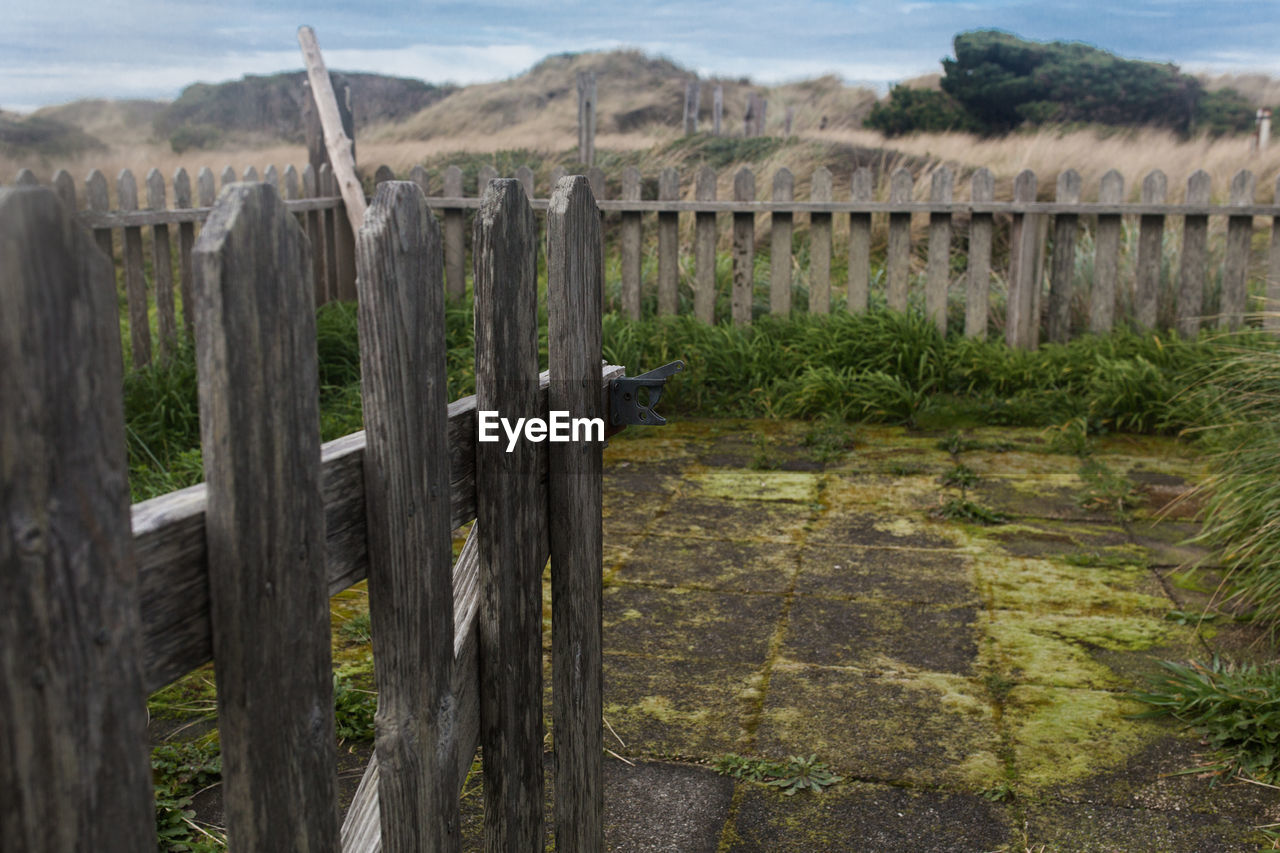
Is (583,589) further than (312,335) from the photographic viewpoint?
Yes

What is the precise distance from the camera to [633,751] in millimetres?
2764

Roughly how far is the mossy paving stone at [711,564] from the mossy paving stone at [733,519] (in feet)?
0.31

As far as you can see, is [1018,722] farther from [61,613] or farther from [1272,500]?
[61,613]

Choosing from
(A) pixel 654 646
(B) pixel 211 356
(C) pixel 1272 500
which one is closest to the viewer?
(B) pixel 211 356

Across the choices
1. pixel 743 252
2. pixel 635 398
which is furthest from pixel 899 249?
pixel 635 398

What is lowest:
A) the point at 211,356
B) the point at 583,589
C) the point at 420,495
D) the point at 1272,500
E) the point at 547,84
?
the point at 1272,500

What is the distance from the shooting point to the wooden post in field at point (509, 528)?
1.53m

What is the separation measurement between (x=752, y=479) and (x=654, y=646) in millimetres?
2032

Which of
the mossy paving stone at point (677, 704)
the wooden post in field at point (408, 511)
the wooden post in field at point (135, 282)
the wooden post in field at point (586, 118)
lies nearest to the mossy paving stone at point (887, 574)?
the mossy paving stone at point (677, 704)

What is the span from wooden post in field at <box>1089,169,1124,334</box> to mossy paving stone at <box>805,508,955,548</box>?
3.26m

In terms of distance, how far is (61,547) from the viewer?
81 centimetres

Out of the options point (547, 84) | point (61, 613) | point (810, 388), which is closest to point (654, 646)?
point (61, 613)

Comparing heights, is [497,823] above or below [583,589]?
below

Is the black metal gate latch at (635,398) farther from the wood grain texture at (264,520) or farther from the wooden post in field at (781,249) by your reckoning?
the wooden post in field at (781,249)
